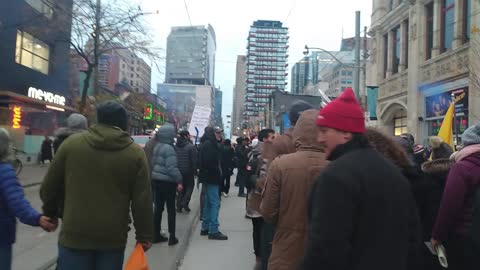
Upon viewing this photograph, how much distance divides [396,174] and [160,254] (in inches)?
196

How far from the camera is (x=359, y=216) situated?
6.60ft

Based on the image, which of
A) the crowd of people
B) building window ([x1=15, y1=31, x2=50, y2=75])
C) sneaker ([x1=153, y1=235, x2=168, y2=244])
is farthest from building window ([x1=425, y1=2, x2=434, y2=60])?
the crowd of people

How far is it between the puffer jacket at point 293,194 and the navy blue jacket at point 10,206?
1.67 m

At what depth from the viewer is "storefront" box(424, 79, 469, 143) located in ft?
67.0

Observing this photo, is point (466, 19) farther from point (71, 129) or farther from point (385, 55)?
point (71, 129)

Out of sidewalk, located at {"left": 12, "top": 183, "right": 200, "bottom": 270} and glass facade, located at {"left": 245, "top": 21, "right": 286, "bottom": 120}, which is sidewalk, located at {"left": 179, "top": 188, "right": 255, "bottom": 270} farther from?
glass facade, located at {"left": 245, "top": 21, "right": 286, "bottom": 120}

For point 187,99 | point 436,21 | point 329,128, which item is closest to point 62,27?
point 436,21

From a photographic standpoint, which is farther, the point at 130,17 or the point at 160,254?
the point at 130,17

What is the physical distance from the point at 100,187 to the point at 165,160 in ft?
12.2

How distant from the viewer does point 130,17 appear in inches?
988

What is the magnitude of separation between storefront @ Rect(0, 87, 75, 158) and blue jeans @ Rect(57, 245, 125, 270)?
71.1 ft

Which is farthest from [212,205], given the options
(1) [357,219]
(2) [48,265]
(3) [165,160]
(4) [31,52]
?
(4) [31,52]

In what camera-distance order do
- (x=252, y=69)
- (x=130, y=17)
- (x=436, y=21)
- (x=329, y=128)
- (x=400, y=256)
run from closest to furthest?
(x=400, y=256), (x=329, y=128), (x=436, y=21), (x=130, y=17), (x=252, y=69)

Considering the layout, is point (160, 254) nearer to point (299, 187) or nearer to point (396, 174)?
point (299, 187)
